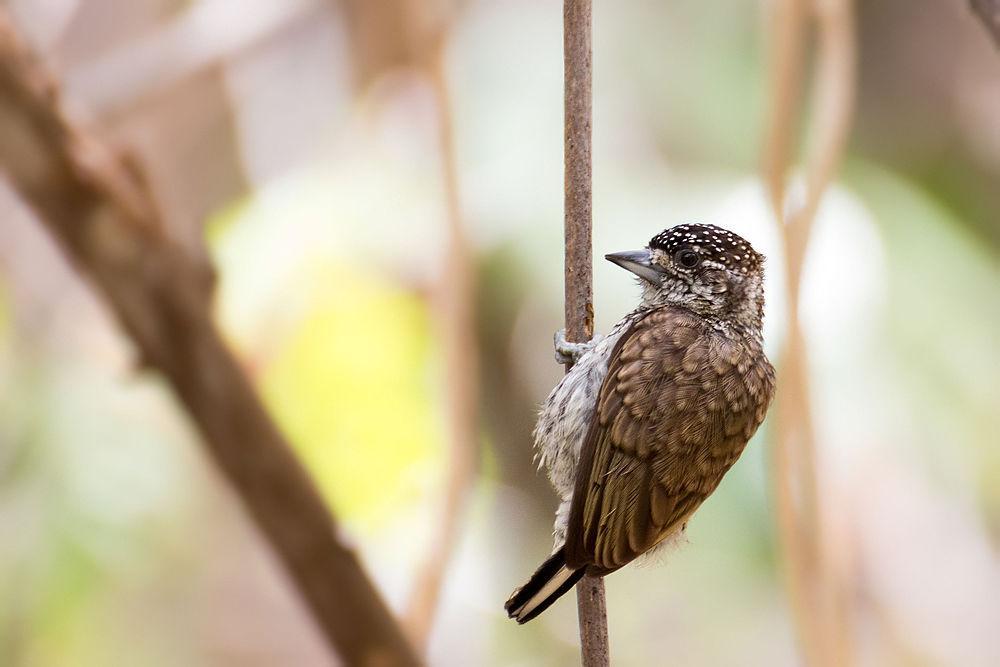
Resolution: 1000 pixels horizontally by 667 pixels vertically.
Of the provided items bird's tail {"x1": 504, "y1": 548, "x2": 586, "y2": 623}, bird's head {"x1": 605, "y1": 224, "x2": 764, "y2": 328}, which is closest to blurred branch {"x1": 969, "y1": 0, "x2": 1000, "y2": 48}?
bird's head {"x1": 605, "y1": 224, "x2": 764, "y2": 328}

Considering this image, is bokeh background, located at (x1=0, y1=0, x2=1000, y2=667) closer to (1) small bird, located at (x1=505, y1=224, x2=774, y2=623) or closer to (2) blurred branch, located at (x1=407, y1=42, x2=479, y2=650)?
(2) blurred branch, located at (x1=407, y1=42, x2=479, y2=650)

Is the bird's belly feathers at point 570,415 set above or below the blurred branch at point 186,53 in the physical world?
A: below

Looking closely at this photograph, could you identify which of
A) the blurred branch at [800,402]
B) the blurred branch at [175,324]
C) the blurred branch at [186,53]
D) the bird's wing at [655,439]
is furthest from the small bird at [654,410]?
the blurred branch at [186,53]

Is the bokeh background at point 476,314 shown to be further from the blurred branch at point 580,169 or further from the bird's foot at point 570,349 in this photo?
the blurred branch at point 580,169

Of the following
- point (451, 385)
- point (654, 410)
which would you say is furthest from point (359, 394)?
point (654, 410)

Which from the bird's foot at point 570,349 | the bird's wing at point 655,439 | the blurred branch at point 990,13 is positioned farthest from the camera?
the bird's wing at point 655,439
